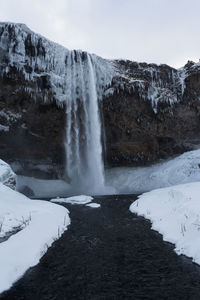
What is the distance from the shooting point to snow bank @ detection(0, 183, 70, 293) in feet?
18.1

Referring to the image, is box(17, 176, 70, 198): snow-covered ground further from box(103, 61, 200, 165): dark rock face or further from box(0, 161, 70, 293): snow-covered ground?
box(0, 161, 70, 293): snow-covered ground

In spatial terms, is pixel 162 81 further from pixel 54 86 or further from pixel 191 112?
pixel 54 86

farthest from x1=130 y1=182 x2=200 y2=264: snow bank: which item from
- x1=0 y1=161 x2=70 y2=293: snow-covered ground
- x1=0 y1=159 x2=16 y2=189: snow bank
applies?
x1=0 y1=159 x2=16 y2=189: snow bank

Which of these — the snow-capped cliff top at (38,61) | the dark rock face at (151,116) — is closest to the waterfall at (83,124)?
the snow-capped cliff top at (38,61)

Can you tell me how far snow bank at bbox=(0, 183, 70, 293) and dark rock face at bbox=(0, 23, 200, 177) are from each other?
2029 centimetres

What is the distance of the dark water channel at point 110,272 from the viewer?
488cm

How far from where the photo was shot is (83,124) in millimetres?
30688

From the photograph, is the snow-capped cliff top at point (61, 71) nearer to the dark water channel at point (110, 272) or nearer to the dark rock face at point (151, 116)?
the dark rock face at point (151, 116)

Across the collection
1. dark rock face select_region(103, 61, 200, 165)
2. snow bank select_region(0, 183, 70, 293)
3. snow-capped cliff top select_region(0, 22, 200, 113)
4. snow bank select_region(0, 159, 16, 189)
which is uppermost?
snow-capped cliff top select_region(0, 22, 200, 113)

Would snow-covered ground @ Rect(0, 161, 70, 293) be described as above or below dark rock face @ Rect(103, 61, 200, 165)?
below

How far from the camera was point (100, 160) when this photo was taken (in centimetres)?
3048

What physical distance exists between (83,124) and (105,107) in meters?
3.78

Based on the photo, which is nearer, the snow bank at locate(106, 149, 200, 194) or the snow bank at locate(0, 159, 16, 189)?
the snow bank at locate(0, 159, 16, 189)

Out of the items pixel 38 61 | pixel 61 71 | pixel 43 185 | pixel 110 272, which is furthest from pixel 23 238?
pixel 43 185
